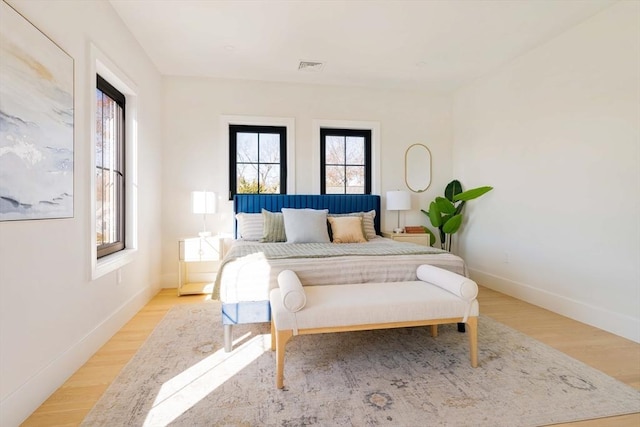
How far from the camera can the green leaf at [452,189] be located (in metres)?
4.62

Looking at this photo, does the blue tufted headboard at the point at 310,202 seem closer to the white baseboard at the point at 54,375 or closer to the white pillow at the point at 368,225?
the white pillow at the point at 368,225

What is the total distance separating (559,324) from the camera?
2.89 meters

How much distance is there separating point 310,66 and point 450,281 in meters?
2.96

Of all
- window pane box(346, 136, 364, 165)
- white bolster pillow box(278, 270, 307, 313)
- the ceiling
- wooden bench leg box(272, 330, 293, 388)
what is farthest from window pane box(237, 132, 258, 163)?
wooden bench leg box(272, 330, 293, 388)

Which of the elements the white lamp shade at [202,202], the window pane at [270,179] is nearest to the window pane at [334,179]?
the window pane at [270,179]

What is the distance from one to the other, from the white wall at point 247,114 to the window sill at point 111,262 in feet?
3.56

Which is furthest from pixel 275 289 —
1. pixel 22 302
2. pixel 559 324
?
pixel 559 324

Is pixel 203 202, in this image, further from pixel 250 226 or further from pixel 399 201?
pixel 399 201

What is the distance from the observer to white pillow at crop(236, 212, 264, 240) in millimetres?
3694

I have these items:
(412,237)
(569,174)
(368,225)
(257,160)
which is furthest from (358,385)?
(257,160)

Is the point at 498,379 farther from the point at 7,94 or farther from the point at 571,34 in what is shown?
the point at 571,34

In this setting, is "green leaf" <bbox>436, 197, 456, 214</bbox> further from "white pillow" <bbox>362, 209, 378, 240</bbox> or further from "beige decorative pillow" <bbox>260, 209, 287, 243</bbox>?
"beige decorative pillow" <bbox>260, 209, 287, 243</bbox>

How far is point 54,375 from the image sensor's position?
182cm

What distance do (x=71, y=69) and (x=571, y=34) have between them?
426 cm
